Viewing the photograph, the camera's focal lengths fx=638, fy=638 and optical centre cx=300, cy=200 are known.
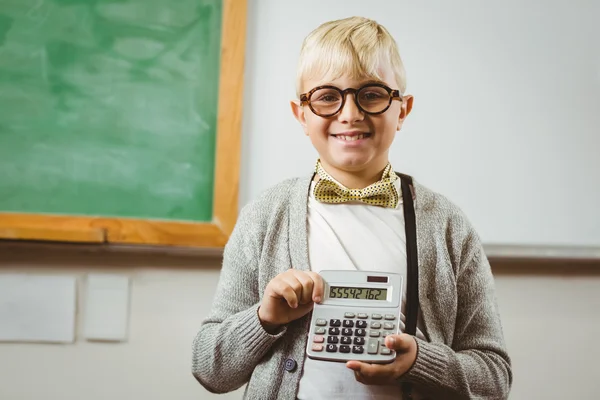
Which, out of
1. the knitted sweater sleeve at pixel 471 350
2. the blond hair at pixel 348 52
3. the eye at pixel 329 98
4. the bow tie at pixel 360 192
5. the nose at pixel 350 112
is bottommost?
the knitted sweater sleeve at pixel 471 350

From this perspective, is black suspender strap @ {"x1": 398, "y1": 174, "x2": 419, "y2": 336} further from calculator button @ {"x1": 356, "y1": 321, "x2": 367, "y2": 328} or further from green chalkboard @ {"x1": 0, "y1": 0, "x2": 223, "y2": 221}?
green chalkboard @ {"x1": 0, "y1": 0, "x2": 223, "y2": 221}

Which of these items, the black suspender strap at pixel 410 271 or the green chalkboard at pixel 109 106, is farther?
the green chalkboard at pixel 109 106

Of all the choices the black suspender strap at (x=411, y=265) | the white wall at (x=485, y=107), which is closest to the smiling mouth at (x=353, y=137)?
the black suspender strap at (x=411, y=265)

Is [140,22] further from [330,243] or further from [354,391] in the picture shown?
[354,391]

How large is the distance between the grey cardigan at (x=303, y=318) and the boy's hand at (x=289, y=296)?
0.06 feet

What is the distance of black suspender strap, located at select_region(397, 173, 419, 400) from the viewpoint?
2.42 feet

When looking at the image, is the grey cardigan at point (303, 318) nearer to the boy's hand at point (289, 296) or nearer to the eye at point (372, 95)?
the boy's hand at point (289, 296)

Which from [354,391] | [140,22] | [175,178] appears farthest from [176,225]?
[354,391]

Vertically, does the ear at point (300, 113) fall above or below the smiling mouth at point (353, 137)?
above

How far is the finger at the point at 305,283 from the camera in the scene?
69cm

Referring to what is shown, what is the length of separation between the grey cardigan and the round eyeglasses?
0.11m

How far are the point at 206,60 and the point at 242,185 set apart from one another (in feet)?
0.74

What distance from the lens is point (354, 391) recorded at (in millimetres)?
726

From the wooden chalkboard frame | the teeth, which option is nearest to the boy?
the teeth
